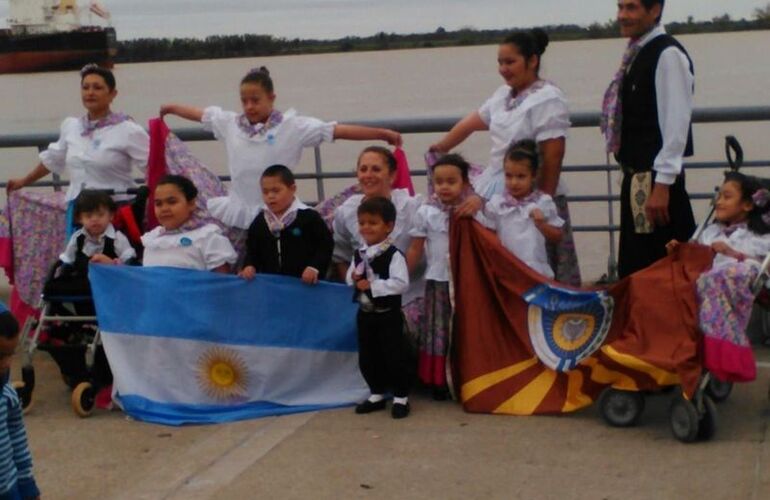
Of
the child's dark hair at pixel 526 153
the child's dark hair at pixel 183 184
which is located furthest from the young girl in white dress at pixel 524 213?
the child's dark hair at pixel 183 184

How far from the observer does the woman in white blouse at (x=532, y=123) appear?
20.0ft

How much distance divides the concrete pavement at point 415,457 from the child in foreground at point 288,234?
69 cm

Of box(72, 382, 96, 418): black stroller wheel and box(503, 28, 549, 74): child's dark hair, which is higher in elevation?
box(503, 28, 549, 74): child's dark hair

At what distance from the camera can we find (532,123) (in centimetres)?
612

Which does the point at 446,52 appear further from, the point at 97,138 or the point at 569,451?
the point at 569,451

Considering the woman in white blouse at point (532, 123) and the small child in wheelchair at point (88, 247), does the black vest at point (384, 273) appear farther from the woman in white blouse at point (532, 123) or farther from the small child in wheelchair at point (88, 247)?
the small child in wheelchair at point (88, 247)

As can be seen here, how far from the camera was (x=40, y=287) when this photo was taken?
7219 mm

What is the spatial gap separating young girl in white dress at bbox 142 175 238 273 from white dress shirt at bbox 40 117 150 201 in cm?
63

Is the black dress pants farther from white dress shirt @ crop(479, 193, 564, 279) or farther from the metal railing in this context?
the metal railing

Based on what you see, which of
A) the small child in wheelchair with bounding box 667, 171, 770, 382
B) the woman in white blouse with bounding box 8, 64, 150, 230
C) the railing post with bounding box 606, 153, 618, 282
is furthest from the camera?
the railing post with bounding box 606, 153, 618, 282

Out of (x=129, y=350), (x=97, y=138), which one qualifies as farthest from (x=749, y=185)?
(x=97, y=138)

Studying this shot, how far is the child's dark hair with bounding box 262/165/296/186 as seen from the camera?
625 centimetres

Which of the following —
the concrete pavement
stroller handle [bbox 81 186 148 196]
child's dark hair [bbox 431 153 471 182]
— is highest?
child's dark hair [bbox 431 153 471 182]

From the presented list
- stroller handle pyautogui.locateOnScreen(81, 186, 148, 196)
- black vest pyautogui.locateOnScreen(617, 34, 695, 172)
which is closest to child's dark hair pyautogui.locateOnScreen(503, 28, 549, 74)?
black vest pyautogui.locateOnScreen(617, 34, 695, 172)
